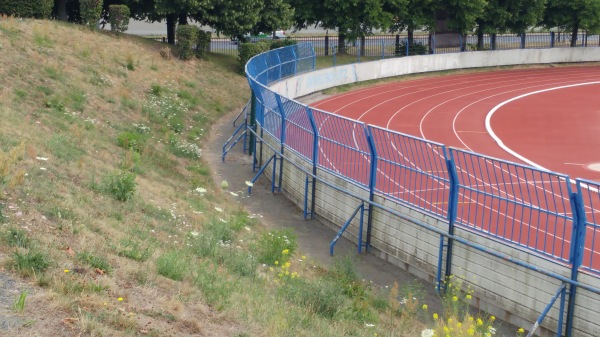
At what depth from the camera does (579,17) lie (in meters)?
50.6

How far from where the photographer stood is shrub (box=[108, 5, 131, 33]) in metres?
33.9

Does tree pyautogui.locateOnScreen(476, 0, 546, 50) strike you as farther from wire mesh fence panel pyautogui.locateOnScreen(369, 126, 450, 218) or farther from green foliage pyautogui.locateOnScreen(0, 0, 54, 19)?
wire mesh fence panel pyautogui.locateOnScreen(369, 126, 450, 218)

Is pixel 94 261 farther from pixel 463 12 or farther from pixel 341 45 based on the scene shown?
pixel 463 12

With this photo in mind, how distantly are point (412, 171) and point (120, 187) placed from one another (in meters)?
5.32

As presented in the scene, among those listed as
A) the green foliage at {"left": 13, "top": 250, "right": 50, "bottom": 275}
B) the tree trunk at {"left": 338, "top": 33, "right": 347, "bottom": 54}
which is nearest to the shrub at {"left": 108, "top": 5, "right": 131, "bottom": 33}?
the tree trunk at {"left": 338, "top": 33, "right": 347, "bottom": 54}

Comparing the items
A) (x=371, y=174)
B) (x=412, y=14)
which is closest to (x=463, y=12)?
(x=412, y=14)

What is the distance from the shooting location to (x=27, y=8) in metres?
31.1

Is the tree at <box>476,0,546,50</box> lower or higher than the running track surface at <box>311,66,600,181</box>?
higher

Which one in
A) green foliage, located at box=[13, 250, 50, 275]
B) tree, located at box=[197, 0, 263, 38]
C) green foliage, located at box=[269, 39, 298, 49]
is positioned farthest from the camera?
green foliage, located at box=[269, 39, 298, 49]

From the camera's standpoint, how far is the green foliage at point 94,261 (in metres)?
9.31

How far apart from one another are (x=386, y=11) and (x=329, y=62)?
23.1 feet

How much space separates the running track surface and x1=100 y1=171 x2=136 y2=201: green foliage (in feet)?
36.0

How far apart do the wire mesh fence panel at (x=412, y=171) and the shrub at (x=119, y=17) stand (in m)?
21.1

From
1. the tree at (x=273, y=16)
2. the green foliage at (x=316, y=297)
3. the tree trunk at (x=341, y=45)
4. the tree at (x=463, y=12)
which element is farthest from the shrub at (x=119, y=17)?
the green foliage at (x=316, y=297)
